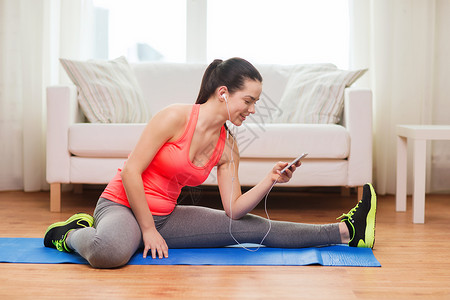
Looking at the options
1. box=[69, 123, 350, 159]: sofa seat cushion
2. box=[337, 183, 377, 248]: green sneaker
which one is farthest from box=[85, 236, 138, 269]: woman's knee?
box=[69, 123, 350, 159]: sofa seat cushion

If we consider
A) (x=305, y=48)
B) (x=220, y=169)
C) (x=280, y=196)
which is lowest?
(x=280, y=196)

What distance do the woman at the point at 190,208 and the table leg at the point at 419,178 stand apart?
0.68 meters

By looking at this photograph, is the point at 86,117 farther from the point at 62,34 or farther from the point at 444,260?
the point at 444,260

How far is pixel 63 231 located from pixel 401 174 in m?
1.83

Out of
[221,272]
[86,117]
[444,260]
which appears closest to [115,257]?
[221,272]

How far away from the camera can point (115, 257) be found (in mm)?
1731

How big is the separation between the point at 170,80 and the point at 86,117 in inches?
24.2

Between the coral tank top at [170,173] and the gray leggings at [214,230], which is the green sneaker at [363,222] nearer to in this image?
the gray leggings at [214,230]

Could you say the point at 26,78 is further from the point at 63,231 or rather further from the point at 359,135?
the point at 359,135

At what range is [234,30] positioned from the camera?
12.7 feet

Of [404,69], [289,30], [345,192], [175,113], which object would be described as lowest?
[345,192]

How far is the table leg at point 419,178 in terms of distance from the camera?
8.52 ft

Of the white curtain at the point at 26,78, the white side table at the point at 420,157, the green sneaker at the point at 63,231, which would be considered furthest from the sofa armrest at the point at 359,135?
the white curtain at the point at 26,78

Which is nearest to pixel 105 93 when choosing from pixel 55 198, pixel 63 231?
pixel 55 198
